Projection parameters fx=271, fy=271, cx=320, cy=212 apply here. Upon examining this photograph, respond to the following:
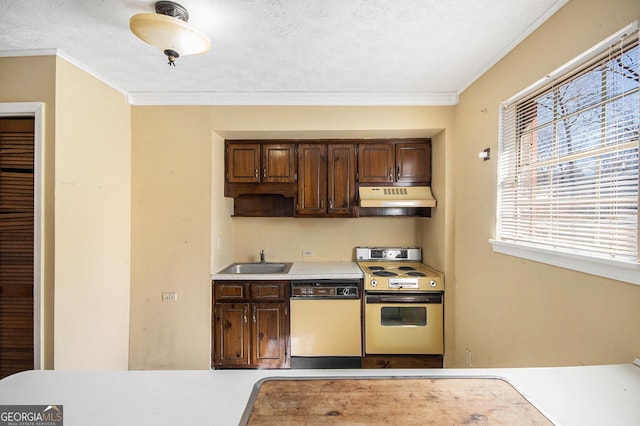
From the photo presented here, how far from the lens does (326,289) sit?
263 cm

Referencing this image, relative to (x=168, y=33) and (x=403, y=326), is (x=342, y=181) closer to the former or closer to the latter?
(x=403, y=326)

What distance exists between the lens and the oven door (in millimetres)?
2572

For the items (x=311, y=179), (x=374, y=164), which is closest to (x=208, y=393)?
(x=311, y=179)

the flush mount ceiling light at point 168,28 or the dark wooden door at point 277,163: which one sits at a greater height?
the flush mount ceiling light at point 168,28

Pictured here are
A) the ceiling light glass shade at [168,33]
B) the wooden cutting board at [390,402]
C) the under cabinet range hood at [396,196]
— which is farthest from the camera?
the under cabinet range hood at [396,196]

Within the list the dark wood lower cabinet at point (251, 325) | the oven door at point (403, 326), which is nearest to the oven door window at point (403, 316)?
the oven door at point (403, 326)

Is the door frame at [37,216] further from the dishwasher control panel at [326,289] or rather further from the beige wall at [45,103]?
the dishwasher control panel at [326,289]

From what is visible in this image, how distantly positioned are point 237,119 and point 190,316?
1.97 m

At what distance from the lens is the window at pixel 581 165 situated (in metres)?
1.10

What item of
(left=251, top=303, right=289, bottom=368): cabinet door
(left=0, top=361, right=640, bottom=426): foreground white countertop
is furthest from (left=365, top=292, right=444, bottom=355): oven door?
(left=0, top=361, right=640, bottom=426): foreground white countertop

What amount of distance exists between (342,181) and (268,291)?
1.37 metres

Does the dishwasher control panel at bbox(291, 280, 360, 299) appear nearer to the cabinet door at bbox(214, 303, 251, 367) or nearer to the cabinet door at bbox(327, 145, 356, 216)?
the cabinet door at bbox(214, 303, 251, 367)

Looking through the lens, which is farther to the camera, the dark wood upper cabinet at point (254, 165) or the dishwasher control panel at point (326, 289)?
the dark wood upper cabinet at point (254, 165)

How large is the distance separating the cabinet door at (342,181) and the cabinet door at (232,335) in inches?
53.8
